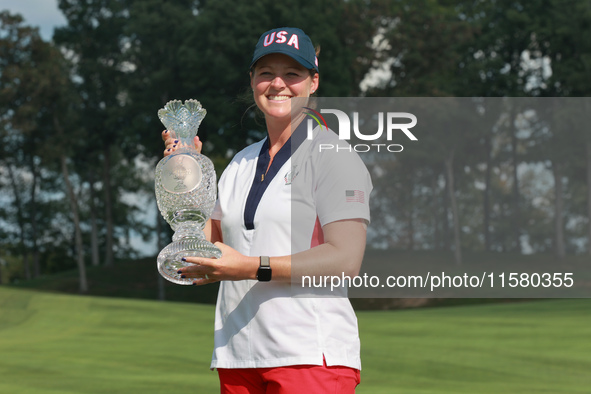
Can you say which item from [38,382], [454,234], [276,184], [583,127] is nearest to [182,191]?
[276,184]

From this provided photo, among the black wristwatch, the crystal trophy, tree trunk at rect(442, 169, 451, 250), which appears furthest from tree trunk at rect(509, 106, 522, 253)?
the black wristwatch

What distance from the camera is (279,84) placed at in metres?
2.99

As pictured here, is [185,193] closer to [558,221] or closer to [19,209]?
[558,221]

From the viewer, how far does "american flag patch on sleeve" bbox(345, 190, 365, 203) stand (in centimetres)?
280

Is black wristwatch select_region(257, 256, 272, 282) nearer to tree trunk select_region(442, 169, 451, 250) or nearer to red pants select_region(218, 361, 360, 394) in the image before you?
red pants select_region(218, 361, 360, 394)

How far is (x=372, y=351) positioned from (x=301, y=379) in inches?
406

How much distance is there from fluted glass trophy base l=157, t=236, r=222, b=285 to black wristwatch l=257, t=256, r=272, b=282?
0.14 meters

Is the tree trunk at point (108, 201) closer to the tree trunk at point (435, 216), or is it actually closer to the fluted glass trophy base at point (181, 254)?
the tree trunk at point (435, 216)

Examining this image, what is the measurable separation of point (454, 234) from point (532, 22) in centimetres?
2887

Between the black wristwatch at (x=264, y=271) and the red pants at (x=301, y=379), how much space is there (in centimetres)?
31

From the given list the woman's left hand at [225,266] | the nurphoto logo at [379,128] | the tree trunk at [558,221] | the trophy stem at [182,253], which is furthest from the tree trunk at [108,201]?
the woman's left hand at [225,266]

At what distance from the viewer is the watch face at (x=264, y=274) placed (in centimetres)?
274

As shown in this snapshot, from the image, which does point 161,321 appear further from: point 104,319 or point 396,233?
point 396,233

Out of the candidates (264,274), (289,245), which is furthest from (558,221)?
(264,274)
